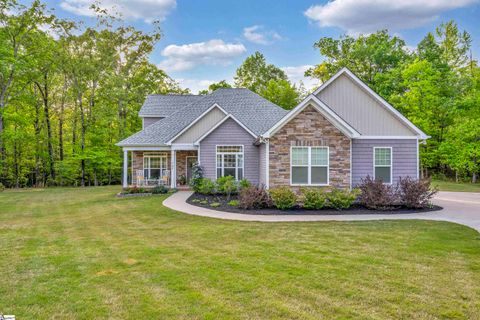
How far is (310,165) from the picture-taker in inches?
545

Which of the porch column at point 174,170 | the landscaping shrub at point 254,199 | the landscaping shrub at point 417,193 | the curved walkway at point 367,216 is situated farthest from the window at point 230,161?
the landscaping shrub at point 417,193

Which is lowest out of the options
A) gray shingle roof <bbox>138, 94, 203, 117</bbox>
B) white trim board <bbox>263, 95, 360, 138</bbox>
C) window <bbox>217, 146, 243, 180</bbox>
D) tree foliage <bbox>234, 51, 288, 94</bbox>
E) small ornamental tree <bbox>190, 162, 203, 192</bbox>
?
small ornamental tree <bbox>190, 162, 203, 192</bbox>

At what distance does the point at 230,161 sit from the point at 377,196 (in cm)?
875

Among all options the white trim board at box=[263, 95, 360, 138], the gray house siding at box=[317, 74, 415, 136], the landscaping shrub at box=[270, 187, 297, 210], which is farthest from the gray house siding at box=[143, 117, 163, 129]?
the landscaping shrub at box=[270, 187, 297, 210]

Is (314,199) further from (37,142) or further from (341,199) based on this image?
(37,142)

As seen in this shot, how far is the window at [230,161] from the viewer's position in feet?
62.0

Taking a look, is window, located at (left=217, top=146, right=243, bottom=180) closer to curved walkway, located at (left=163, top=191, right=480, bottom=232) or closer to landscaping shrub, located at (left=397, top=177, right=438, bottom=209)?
curved walkway, located at (left=163, top=191, right=480, bottom=232)

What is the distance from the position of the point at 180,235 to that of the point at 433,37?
3707 cm

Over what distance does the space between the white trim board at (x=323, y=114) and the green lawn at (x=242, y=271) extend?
4.90 meters

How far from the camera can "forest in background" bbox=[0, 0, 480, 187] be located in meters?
26.4

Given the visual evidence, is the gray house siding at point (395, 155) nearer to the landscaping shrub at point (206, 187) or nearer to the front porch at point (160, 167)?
the landscaping shrub at point (206, 187)

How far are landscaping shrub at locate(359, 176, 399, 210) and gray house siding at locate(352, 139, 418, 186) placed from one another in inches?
66.1

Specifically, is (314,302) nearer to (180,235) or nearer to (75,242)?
(180,235)

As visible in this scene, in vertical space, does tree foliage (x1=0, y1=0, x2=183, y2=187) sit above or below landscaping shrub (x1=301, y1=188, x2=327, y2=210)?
above
